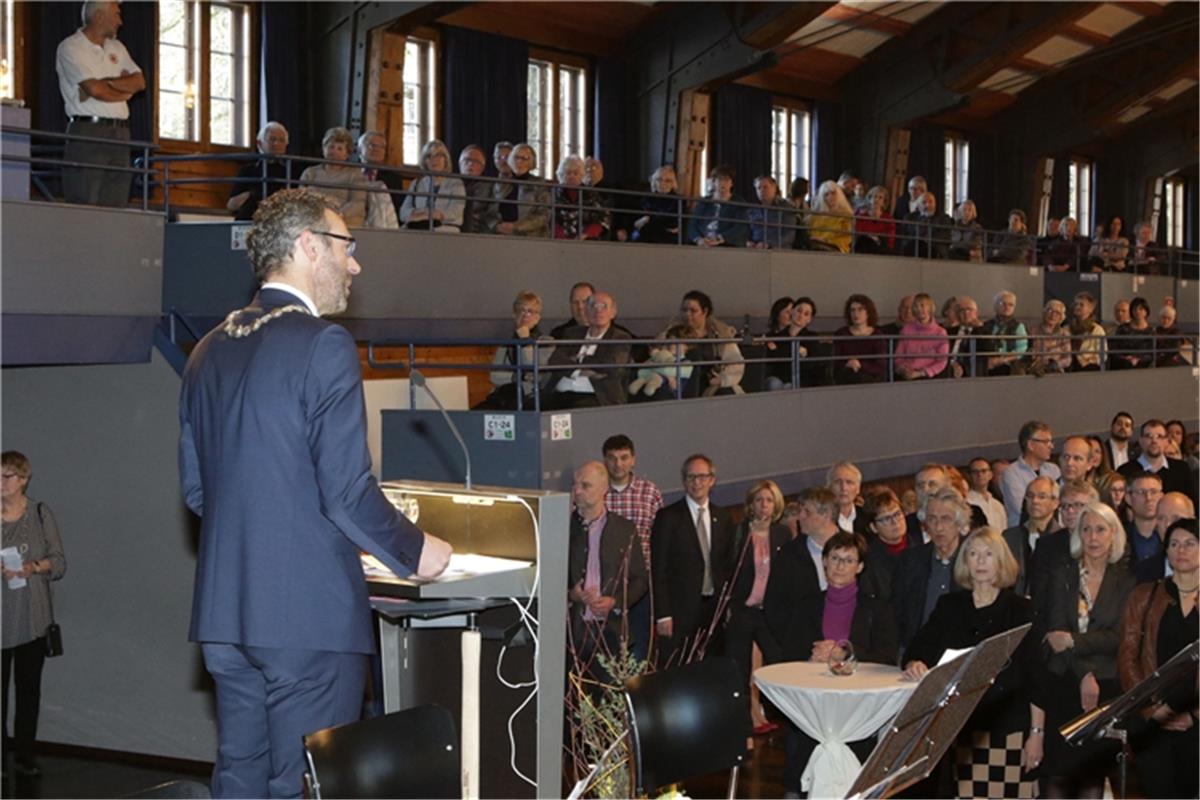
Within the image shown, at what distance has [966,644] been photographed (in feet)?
19.2

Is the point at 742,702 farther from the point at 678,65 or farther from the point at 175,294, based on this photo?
the point at 678,65

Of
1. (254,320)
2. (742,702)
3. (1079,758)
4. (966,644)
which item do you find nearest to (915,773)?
(742,702)

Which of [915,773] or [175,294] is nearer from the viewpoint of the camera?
[915,773]

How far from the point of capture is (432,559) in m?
3.50

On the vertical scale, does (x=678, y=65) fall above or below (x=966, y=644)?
above

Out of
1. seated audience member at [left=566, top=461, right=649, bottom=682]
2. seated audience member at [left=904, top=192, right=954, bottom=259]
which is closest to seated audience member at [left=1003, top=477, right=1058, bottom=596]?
seated audience member at [left=566, top=461, right=649, bottom=682]

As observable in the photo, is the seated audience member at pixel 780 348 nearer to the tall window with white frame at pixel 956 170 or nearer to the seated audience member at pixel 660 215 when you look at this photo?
the seated audience member at pixel 660 215

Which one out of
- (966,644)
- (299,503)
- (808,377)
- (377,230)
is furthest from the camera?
(808,377)

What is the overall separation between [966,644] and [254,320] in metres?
3.43

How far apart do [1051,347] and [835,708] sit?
9211 millimetres

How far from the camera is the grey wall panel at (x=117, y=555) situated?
25.5ft

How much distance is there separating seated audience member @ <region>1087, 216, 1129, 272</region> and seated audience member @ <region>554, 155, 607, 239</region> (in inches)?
370

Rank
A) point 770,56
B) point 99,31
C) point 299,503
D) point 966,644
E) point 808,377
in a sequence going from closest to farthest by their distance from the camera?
point 299,503 → point 966,644 → point 99,31 → point 808,377 → point 770,56

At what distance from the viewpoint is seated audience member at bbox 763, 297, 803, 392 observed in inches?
428
